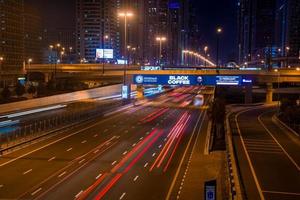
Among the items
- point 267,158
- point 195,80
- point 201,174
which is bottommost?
point 267,158

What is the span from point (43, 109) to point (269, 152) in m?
34.1

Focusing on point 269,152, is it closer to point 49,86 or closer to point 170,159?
point 170,159

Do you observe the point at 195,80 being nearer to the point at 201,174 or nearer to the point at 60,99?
the point at 60,99

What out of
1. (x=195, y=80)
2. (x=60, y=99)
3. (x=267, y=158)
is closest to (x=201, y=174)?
(x=267, y=158)

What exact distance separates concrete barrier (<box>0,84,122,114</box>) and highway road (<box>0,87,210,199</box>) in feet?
33.8

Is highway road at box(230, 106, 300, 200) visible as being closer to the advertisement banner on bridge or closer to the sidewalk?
the sidewalk

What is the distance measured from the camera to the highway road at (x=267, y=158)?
28845 millimetres

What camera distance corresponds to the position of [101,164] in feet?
106

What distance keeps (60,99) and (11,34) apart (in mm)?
→ 123539

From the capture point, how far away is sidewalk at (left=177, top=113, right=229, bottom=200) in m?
24.6

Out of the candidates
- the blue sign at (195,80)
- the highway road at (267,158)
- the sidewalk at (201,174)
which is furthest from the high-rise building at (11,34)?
the sidewalk at (201,174)

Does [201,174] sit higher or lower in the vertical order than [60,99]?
lower

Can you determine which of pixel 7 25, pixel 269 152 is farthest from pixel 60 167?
pixel 7 25

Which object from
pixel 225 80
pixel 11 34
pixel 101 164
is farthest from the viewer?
pixel 11 34
